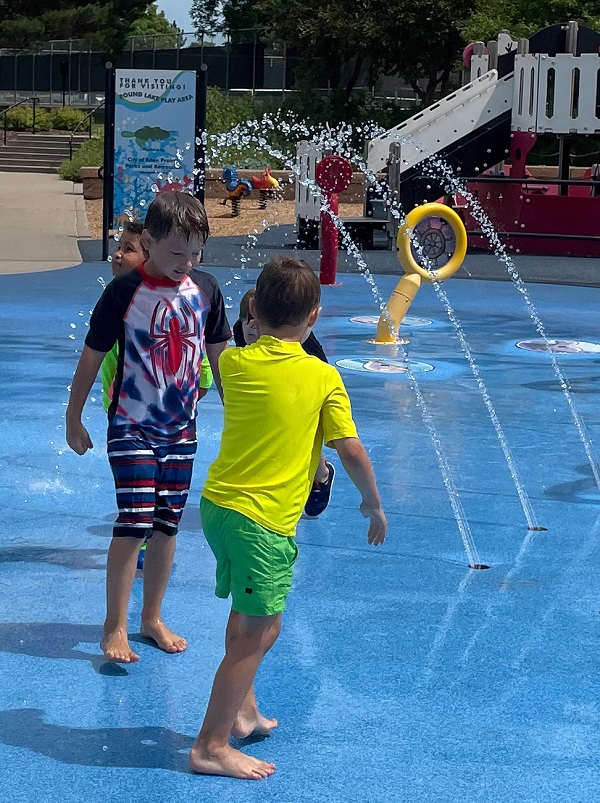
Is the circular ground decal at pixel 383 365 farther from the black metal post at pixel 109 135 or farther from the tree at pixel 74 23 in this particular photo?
the tree at pixel 74 23

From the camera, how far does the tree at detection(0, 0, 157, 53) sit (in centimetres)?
5256

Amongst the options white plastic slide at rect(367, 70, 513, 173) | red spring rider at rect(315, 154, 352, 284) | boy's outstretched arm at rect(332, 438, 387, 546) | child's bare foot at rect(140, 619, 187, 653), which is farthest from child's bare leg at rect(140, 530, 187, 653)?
white plastic slide at rect(367, 70, 513, 173)

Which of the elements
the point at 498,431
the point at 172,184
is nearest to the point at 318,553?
the point at 498,431

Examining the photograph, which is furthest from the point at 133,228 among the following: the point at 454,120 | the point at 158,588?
the point at 454,120

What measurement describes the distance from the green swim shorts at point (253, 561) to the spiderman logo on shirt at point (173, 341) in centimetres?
79

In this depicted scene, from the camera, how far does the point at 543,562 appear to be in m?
5.29

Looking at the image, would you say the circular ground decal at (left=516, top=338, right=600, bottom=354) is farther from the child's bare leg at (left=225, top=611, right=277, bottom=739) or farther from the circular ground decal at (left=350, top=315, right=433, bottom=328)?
the child's bare leg at (left=225, top=611, right=277, bottom=739)

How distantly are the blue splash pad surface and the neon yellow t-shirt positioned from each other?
74cm

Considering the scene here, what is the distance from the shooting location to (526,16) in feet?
108

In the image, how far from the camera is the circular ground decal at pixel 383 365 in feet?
31.3

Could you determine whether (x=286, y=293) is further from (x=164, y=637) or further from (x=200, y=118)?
(x=200, y=118)

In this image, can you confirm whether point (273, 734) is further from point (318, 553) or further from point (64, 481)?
point (64, 481)

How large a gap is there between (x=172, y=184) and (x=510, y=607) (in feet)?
37.0

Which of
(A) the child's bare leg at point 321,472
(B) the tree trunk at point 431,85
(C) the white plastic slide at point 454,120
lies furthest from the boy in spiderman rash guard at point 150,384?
(B) the tree trunk at point 431,85
